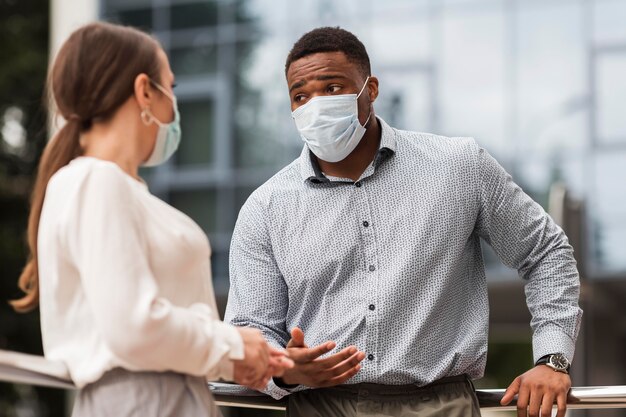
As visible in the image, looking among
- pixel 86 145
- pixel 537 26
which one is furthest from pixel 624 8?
pixel 86 145

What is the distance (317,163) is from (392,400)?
2.71 ft

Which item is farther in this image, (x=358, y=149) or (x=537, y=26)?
(x=537, y=26)

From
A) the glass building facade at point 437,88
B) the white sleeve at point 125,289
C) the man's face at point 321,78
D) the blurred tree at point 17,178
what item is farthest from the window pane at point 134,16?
the white sleeve at point 125,289

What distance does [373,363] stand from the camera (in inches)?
150

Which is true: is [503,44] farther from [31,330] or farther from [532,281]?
[532,281]

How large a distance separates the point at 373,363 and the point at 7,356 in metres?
1.35

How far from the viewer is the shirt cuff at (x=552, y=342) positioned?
3902 mm

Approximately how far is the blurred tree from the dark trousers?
20.8 m

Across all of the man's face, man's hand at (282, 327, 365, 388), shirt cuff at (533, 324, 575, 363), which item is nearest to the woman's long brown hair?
man's hand at (282, 327, 365, 388)

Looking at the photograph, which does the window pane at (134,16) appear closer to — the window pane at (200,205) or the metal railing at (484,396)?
the window pane at (200,205)

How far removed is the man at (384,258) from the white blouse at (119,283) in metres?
0.90

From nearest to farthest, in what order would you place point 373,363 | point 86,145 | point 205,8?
point 86,145 → point 373,363 → point 205,8

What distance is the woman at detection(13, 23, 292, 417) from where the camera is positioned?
8.96ft

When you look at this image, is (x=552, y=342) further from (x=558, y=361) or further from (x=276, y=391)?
(x=276, y=391)
